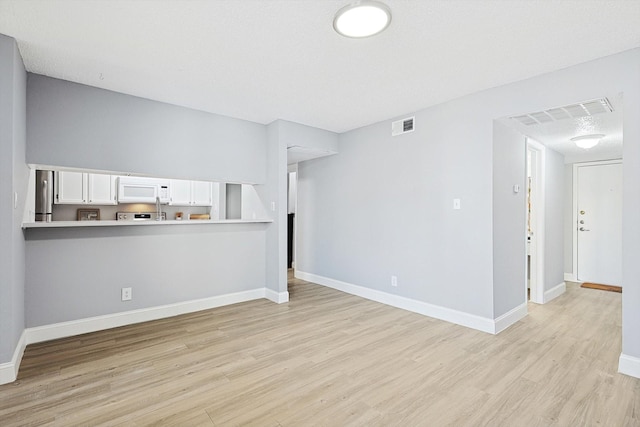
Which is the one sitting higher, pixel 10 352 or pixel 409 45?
pixel 409 45

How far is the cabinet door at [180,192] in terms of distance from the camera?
5.52 m

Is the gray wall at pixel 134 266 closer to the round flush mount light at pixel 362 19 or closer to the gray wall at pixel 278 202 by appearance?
the gray wall at pixel 278 202

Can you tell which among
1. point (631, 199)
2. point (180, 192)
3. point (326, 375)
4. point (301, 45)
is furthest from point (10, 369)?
point (631, 199)

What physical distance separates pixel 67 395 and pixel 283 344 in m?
1.58

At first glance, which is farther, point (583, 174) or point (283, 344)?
point (583, 174)

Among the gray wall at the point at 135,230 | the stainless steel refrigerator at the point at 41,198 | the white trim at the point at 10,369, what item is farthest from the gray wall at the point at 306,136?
the white trim at the point at 10,369

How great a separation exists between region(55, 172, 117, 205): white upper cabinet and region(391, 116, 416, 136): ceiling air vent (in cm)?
458

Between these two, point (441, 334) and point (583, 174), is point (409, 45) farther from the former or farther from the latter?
point (583, 174)

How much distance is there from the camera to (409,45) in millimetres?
2338

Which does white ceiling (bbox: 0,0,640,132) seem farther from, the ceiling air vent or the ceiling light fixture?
the ceiling light fixture

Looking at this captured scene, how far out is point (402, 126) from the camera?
3973 millimetres

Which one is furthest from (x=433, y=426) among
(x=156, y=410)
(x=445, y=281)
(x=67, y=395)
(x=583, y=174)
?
(x=583, y=174)

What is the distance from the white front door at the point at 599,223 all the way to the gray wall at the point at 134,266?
5673mm

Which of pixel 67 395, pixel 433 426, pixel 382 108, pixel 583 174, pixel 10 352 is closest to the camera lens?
pixel 433 426
